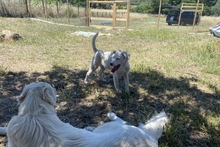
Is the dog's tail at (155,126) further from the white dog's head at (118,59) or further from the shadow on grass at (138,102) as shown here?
the white dog's head at (118,59)

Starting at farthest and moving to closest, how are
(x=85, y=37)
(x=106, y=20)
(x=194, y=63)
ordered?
(x=106, y=20) < (x=85, y=37) < (x=194, y=63)

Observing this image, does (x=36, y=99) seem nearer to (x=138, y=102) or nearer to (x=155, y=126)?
(x=155, y=126)

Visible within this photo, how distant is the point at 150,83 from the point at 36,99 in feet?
11.8

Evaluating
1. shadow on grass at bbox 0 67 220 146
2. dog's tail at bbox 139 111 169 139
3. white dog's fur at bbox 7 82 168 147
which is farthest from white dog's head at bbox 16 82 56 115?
shadow on grass at bbox 0 67 220 146

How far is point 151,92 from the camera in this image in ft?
15.4

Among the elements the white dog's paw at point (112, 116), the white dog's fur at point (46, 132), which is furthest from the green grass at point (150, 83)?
the white dog's fur at point (46, 132)

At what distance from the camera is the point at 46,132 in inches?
74.0

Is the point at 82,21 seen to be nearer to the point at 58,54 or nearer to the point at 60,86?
the point at 58,54

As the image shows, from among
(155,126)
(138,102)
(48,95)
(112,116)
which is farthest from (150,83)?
(48,95)

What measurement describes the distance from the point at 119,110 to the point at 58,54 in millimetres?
4515

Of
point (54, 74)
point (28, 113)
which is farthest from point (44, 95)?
point (54, 74)

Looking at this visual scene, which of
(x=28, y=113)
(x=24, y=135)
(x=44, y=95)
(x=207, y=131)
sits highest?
(x=44, y=95)

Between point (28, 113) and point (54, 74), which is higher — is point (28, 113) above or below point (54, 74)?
above

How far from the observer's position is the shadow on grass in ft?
10.9
